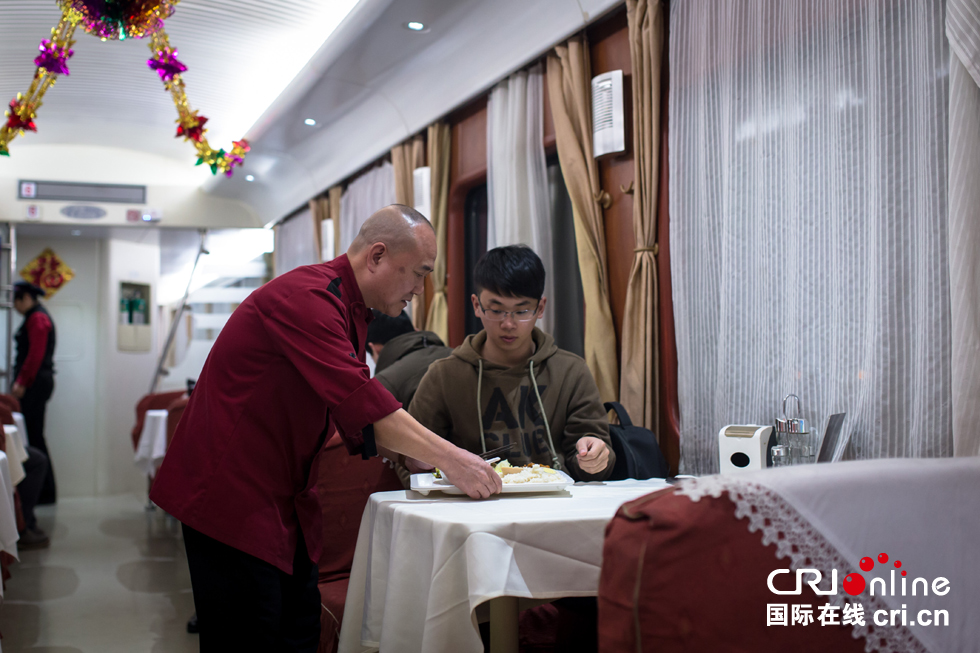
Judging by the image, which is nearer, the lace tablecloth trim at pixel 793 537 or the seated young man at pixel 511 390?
the lace tablecloth trim at pixel 793 537

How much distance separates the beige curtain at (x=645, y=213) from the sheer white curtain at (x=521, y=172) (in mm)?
805

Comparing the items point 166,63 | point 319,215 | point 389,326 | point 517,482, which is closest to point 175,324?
point 319,215

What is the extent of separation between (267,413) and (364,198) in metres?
4.76

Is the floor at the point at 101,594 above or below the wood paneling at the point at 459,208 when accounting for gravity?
below

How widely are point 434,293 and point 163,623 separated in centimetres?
261

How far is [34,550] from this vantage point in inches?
201

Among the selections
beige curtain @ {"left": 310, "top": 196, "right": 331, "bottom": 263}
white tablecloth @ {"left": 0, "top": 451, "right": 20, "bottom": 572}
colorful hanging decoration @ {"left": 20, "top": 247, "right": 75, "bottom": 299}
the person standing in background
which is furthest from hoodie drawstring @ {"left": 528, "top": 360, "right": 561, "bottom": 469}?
colorful hanging decoration @ {"left": 20, "top": 247, "right": 75, "bottom": 299}

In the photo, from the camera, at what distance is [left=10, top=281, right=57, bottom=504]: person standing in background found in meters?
6.96

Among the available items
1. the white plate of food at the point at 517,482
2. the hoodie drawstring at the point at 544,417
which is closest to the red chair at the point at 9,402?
the hoodie drawstring at the point at 544,417

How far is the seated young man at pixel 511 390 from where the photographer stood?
2.33 m

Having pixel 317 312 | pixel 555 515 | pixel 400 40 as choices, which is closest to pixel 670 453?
pixel 555 515

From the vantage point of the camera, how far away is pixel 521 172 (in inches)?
159

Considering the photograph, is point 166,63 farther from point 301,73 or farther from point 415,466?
point 415,466

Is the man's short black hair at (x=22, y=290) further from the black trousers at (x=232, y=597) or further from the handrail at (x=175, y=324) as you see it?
the black trousers at (x=232, y=597)
